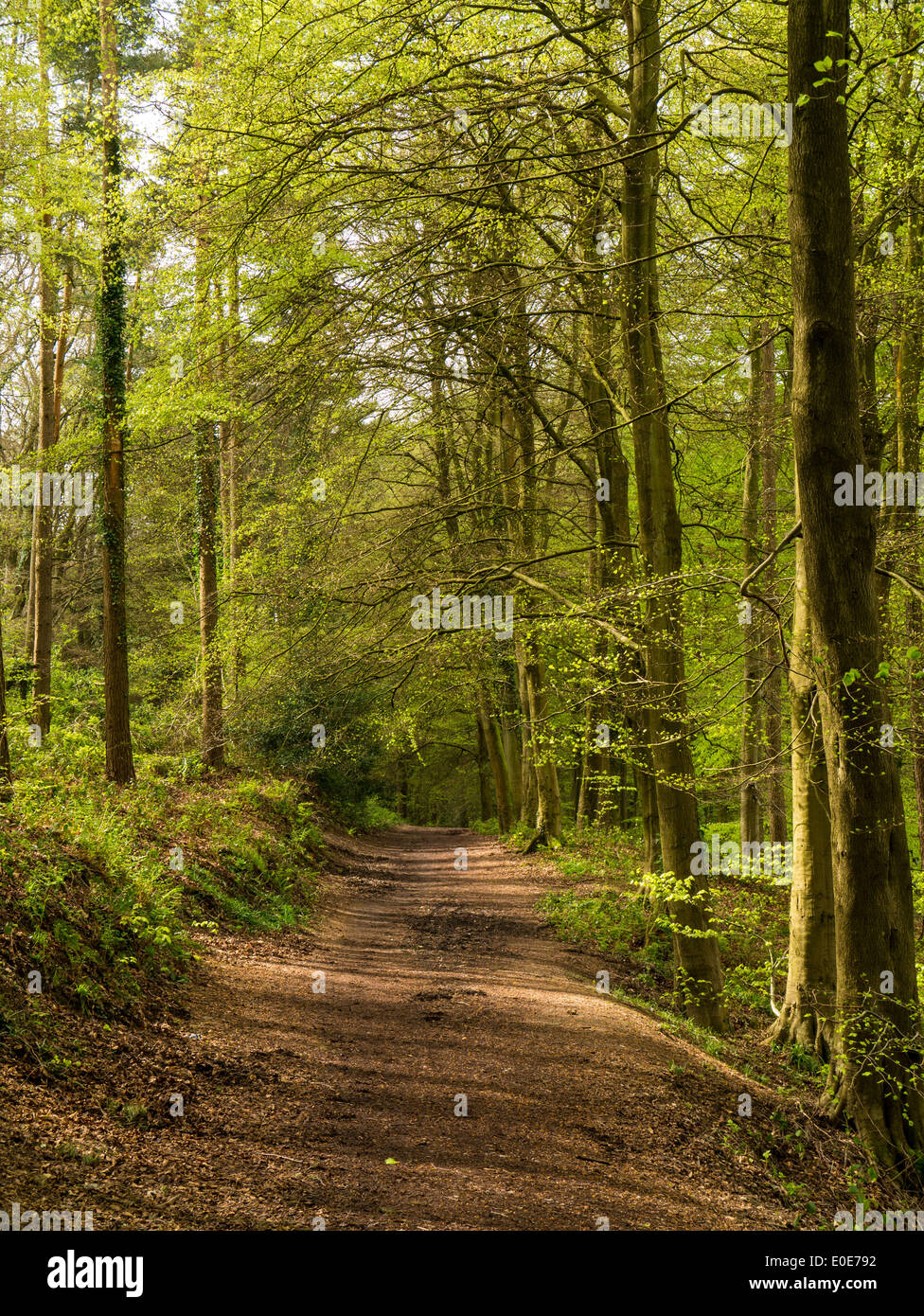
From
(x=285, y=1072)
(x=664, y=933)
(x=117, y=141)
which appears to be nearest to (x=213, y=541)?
(x=117, y=141)

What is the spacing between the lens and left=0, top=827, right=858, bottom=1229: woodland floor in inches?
160

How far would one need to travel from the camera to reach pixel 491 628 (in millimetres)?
10773

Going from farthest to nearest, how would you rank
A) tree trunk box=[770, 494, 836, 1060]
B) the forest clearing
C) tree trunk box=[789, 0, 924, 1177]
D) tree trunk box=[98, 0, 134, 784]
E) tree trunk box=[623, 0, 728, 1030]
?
tree trunk box=[98, 0, 134, 784]
tree trunk box=[623, 0, 728, 1030]
tree trunk box=[770, 494, 836, 1060]
tree trunk box=[789, 0, 924, 1177]
the forest clearing

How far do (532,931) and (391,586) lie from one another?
542 cm

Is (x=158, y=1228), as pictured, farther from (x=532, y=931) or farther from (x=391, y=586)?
(x=532, y=931)

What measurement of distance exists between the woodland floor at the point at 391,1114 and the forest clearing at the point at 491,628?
4 cm

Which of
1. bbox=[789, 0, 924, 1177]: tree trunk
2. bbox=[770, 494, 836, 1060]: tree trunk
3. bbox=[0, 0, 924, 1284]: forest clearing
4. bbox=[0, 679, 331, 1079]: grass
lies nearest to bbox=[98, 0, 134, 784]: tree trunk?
bbox=[0, 0, 924, 1284]: forest clearing

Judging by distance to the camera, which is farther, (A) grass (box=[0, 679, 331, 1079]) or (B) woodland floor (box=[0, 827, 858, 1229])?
(A) grass (box=[0, 679, 331, 1079])

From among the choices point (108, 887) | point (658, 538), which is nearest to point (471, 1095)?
point (108, 887)

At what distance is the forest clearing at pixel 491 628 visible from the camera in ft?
17.0

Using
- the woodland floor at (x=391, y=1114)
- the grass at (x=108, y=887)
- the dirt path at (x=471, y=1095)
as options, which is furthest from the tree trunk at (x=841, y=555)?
the grass at (x=108, y=887)

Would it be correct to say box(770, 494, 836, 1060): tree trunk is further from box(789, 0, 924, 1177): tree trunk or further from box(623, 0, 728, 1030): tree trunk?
box(789, 0, 924, 1177): tree trunk

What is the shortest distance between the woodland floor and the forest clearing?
0.12 ft

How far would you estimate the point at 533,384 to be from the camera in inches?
443
